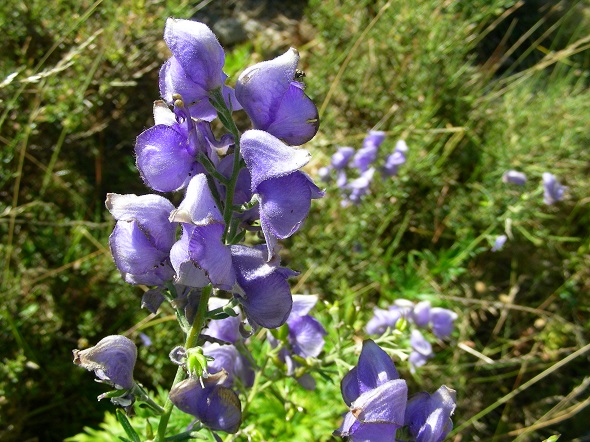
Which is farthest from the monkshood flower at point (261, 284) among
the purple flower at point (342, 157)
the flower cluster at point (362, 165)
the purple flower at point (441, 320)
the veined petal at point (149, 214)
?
the purple flower at point (342, 157)

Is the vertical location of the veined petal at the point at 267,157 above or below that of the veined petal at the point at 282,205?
above

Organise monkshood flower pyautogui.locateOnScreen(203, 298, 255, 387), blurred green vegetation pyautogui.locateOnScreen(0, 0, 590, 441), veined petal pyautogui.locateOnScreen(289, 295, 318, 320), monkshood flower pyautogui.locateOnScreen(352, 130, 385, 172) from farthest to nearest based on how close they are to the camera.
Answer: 1. monkshood flower pyautogui.locateOnScreen(352, 130, 385, 172)
2. blurred green vegetation pyautogui.locateOnScreen(0, 0, 590, 441)
3. veined petal pyautogui.locateOnScreen(289, 295, 318, 320)
4. monkshood flower pyautogui.locateOnScreen(203, 298, 255, 387)

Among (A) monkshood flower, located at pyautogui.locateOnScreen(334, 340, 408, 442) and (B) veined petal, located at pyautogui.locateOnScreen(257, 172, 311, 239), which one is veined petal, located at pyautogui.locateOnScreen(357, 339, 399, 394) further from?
(B) veined petal, located at pyautogui.locateOnScreen(257, 172, 311, 239)

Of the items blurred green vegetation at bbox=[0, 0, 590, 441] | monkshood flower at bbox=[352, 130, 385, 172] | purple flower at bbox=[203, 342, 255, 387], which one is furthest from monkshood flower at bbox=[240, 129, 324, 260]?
monkshood flower at bbox=[352, 130, 385, 172]

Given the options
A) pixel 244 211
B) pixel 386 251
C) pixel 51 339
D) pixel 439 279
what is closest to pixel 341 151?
pixel 386 251

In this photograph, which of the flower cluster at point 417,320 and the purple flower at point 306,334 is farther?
the flower cluster at point 417,320

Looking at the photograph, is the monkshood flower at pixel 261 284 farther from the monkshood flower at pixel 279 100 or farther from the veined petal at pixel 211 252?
the monkshood flower at pixel 279 100
